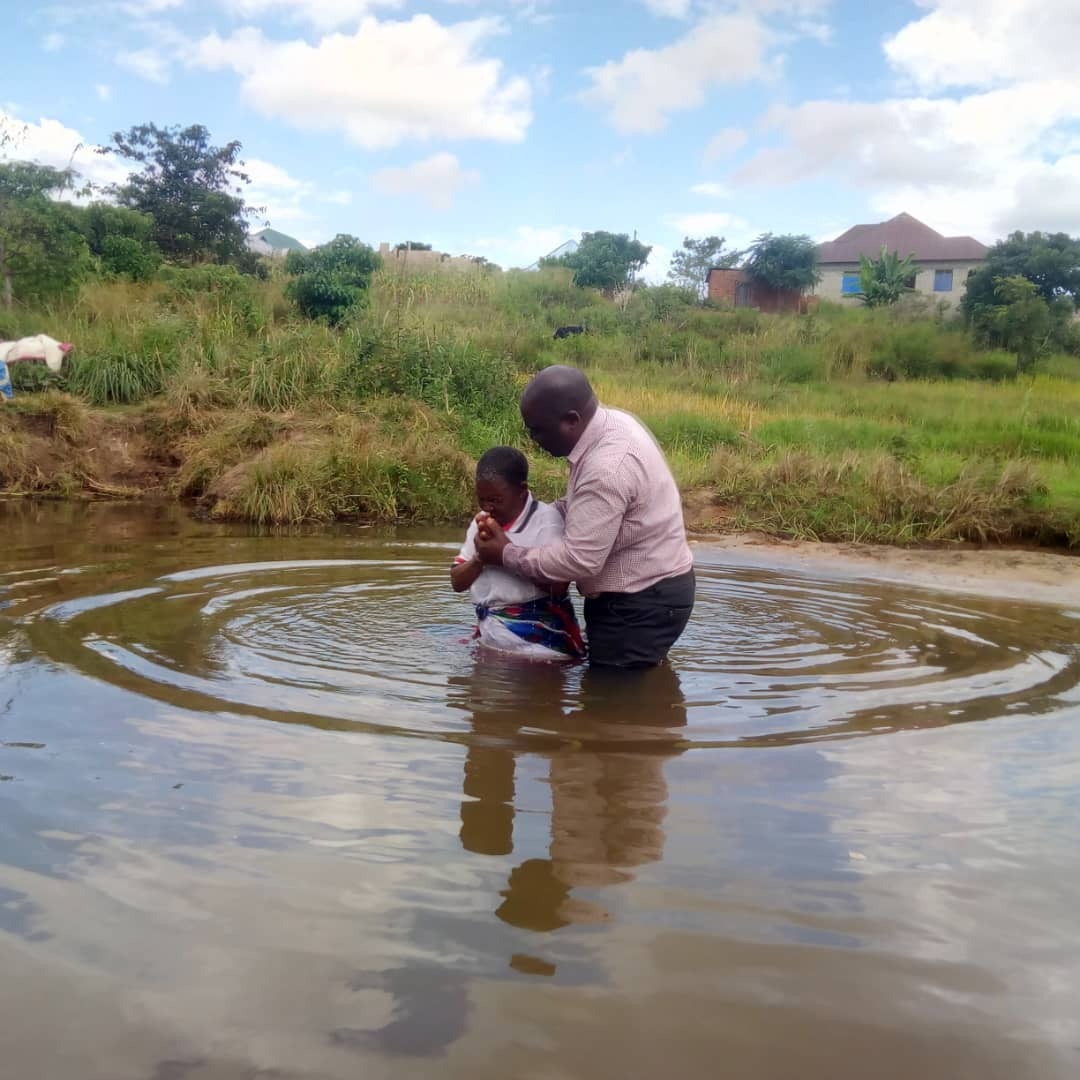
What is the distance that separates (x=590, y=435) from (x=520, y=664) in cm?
108

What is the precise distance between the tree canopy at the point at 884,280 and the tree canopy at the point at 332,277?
65.1ft

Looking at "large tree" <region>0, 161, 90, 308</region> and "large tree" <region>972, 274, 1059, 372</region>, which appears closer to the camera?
"large tree" <region>0, 161, 90, 308</region>

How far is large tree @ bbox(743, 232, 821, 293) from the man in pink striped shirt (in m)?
34.3

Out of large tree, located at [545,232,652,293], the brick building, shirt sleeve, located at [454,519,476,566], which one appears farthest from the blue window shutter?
shirt sleeve, located at [454,519,476,566]

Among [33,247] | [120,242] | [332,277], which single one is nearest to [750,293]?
[332,277]

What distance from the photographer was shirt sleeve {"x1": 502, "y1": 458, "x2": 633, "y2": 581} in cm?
376

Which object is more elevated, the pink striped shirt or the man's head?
the man's head

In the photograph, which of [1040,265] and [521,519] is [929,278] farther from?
[521,519]

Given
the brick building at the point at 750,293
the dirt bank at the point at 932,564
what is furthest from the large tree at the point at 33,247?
the brick building at the point at 750,293

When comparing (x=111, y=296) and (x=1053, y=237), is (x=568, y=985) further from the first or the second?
(x=1053, y=237)

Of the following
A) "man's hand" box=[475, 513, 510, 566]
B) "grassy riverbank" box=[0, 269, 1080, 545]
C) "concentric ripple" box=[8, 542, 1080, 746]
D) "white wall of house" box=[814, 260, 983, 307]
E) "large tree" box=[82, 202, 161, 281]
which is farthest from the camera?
"white wall of house" box=[814, 260, 983, 307]

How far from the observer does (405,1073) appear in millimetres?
1675

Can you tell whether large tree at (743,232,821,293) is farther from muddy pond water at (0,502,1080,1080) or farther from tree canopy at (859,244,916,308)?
muddy pond water at (0,502,1080,1080)

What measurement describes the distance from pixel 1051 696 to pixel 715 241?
5116 centimetres
